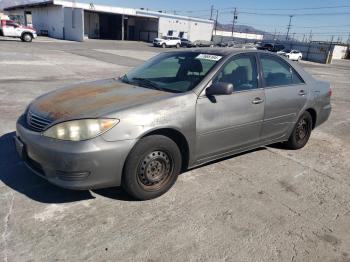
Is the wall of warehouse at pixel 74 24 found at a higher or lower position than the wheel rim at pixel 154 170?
higher

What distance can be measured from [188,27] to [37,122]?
199ft

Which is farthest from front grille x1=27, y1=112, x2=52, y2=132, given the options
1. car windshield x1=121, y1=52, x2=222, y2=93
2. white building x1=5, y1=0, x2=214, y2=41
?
white building x1=5, y1=0, x2=214, y2=41

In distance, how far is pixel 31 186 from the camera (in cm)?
347

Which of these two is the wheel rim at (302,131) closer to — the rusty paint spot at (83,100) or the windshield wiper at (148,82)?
the windshield wiper at (148,82)

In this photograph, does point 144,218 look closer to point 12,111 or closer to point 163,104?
point 163,104

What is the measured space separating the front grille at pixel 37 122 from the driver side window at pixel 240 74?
1862 millimetres

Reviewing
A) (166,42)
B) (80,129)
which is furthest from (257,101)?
(166,42)

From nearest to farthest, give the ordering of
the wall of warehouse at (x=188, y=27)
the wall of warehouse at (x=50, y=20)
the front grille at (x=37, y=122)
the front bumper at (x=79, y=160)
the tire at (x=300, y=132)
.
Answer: the front bumper at (x=79, y=160)
the front grille at (x=37, y=122)
the tire at (x=300, y=132)
the wall of warehouse at (x=50, y=20)
the wall of warehouse at (x=188, y=27)

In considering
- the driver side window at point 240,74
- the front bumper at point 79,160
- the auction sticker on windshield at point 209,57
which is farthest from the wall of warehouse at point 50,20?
the front bumper at point 79,160

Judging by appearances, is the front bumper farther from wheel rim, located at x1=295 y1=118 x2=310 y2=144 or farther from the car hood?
wheel rim, located at x1=295 y1=118 x2=310 y2=144

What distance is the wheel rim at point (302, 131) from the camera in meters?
5.12

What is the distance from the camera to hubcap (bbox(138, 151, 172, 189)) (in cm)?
325

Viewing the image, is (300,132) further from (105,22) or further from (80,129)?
(105,22)

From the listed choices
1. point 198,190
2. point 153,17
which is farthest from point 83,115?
point 153,17
